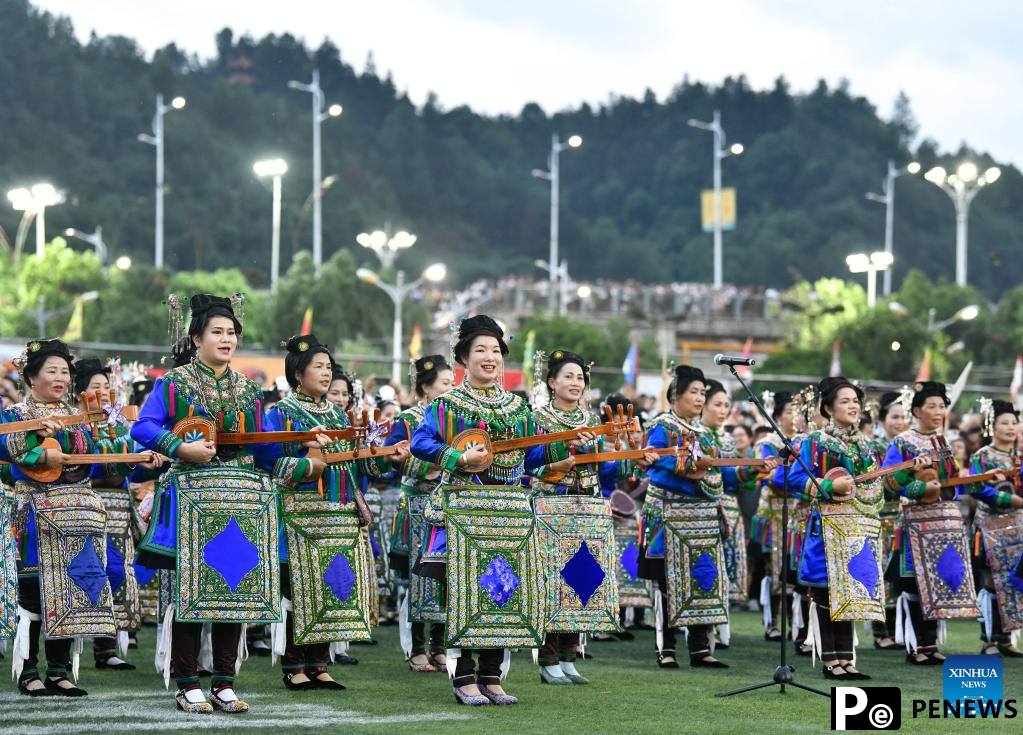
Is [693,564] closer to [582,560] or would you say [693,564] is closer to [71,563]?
[582,560]

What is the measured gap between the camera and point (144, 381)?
12.8 m

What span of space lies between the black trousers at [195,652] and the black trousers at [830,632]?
3.51 meters

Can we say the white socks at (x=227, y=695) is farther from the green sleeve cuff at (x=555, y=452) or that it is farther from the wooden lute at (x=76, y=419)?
the green sleeve cuff at (x=555, y=452)

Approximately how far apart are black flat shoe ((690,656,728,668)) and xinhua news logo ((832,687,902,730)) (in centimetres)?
242

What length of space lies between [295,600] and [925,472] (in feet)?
13.4

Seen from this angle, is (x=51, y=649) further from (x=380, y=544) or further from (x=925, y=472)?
(x=925, y=472)

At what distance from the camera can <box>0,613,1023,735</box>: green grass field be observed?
25.1ft

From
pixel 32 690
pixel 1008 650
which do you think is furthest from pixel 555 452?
pixel 1008 650

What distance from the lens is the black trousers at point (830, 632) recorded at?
9.91 m

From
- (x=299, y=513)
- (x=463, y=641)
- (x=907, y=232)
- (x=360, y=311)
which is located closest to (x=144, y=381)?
(x=299, y=513)

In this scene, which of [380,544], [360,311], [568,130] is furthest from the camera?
[568,130]

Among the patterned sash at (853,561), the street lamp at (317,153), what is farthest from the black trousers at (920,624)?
the street lamp at (317,153)

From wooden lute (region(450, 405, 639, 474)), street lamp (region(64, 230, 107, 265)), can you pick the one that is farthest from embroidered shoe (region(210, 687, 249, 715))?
street lamp (region(64, 230, 107, 265))

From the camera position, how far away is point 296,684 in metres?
8.99
